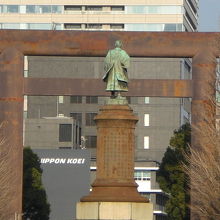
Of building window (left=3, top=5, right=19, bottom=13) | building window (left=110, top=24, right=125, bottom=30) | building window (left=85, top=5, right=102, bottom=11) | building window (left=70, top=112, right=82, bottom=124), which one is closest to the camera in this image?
building window (left=70, top=112, right=82, bottom=124)

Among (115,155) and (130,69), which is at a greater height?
(130,69)

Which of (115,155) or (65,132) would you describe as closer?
(115,155)

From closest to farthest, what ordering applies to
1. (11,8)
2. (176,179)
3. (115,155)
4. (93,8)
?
(115,155) < (176,179) < (11,8) < (93,8)

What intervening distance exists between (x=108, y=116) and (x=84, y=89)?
12.1 meters

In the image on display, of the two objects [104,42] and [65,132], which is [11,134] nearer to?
[104,42]

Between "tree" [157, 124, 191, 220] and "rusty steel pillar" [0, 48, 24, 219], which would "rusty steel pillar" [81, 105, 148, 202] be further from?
"tree" [157, 124, 191, 220]

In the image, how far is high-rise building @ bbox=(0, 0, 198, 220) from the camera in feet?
441

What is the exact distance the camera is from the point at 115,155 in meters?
49.2

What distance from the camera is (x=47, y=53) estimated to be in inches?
2464

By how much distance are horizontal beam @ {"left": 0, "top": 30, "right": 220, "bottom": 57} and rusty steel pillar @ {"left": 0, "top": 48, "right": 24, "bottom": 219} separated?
1.11m

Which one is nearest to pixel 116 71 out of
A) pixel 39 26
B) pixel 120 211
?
pixel 120 211

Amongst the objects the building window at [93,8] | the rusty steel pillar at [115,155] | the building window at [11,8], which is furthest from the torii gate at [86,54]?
the building window at [93,8]

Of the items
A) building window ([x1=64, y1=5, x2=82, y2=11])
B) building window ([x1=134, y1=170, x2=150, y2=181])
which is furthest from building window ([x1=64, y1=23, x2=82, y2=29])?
building window ([x1=134, y1=170, x2=150, y2=181])

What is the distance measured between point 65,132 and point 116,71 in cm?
7925
